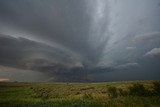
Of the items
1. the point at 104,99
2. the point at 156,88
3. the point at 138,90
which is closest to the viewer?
the point at 104,99

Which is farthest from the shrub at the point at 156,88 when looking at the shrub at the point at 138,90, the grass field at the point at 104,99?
the shrub at the point at 138,90

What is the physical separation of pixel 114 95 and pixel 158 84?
427 inches

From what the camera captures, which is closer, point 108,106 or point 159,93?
point 108,106

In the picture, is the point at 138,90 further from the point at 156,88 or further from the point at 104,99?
the point at 104,99

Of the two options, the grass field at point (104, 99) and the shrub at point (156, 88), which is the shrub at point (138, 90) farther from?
the shrub at point (156, 88)

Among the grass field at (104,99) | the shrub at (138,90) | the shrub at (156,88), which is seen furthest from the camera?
the shrub at (138,90)

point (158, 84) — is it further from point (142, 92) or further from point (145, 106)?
point (145, 106)

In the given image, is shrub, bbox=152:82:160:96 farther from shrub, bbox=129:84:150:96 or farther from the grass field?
shrub, bbox=129:84:150:96

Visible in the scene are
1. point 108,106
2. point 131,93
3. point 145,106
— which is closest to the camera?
point 145,106

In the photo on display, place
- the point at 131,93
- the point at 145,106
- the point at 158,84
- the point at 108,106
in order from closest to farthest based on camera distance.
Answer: the point at 145,106 → the point at 108,106 → the point at 158,84 → the point at 131,93

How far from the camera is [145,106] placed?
25766 mm

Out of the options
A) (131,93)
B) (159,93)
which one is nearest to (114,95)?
(131,93)

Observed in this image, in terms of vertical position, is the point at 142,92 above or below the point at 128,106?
above

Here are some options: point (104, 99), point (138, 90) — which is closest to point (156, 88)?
point (138, 90)
